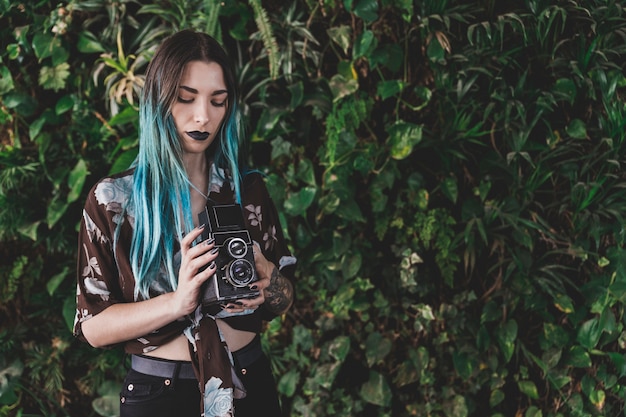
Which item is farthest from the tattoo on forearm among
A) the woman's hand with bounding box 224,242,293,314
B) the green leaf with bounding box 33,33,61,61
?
the green leaf with bounding box 33,33,61,61

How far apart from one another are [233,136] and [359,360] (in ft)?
3.70

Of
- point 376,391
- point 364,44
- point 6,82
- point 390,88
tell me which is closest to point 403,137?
point 390,88

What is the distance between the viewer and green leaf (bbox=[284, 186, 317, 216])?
196 cm

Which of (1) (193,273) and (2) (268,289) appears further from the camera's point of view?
(2) (268,289)

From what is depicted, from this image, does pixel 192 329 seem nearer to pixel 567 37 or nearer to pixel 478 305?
pixel 478 305

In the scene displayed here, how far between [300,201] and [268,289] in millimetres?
812

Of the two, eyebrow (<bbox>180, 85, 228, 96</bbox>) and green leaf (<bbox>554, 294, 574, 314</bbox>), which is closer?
eyebrow (<bbox>180, 85, 228, 96</bbox>)

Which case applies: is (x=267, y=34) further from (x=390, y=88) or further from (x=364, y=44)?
(x=390, y=88)

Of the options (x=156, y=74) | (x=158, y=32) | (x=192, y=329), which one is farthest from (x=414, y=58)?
(x=192, y=329)

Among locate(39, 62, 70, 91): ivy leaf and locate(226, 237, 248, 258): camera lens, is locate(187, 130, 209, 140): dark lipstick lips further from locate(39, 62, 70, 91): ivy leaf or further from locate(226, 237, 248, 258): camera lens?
locate(39, 62, 70, 91): ivy leaf

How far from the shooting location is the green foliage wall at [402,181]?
199 centimetres

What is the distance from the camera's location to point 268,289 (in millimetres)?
1182

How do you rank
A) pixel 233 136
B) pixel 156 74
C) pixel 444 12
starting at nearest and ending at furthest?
1. pixel 156 74
2. pixel 233 136
3. pixel 444 12

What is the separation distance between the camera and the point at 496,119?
2.01 meters
